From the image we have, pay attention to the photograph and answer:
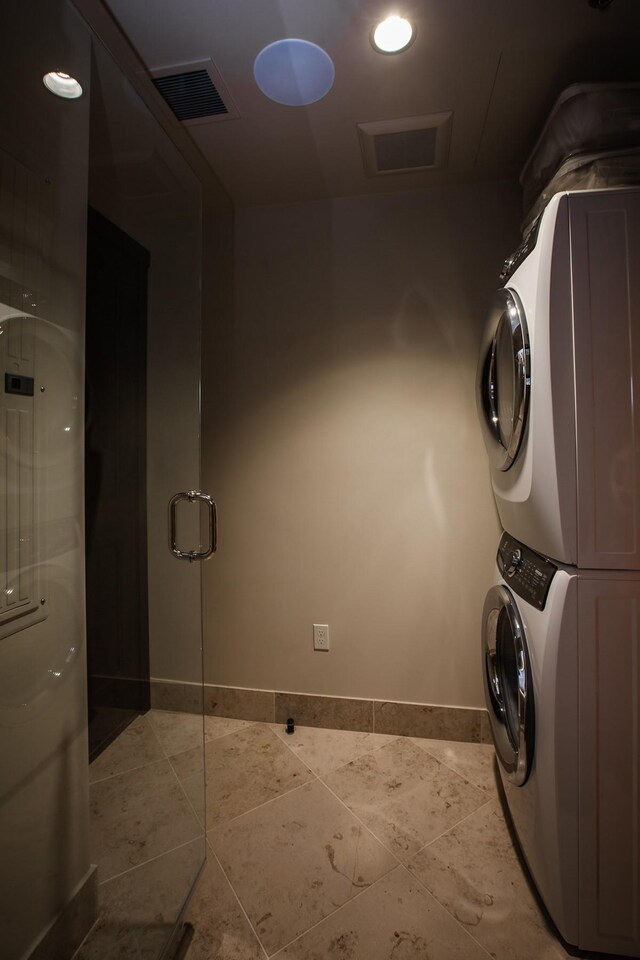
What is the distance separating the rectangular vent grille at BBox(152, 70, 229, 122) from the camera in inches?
52.2

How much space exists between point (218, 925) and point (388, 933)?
17.7 inches

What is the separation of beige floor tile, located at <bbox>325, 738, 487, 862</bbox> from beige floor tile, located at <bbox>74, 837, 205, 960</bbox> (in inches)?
24.9

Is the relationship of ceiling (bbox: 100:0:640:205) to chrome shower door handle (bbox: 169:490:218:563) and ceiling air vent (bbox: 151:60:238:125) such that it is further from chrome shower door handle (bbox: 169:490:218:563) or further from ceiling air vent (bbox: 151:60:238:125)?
chrome shower door handle (bbox: 169:490:218:563)

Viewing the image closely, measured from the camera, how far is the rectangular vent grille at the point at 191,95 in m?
1.33

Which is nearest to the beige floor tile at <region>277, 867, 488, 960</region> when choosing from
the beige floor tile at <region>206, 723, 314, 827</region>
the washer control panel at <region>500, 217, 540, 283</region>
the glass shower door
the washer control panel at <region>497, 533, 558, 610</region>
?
the glass shower door

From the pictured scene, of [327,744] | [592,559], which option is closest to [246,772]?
[327,744]

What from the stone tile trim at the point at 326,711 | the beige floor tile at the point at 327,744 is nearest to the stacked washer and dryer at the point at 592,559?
the beige floor tile at the point at 327,744

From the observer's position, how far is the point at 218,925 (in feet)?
3.75

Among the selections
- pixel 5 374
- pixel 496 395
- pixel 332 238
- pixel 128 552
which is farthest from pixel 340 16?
pixel 128 552

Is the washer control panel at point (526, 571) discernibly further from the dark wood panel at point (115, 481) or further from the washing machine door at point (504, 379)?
the dark wood panel at point (115, 481)

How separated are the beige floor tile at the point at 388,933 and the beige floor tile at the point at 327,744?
1.79ft

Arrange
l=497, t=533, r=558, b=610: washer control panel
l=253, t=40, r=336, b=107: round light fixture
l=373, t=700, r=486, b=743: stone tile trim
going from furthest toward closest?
1. l=373, t=700, r=486, b=743: stone tile trim
2. l=253, t=40, r=336, b=107: round light fixture
3. l=497, t=533, r=558, b=610: washer control panel

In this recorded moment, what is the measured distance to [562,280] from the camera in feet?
3.35

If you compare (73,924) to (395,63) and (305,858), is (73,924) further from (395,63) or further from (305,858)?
(395,63)
